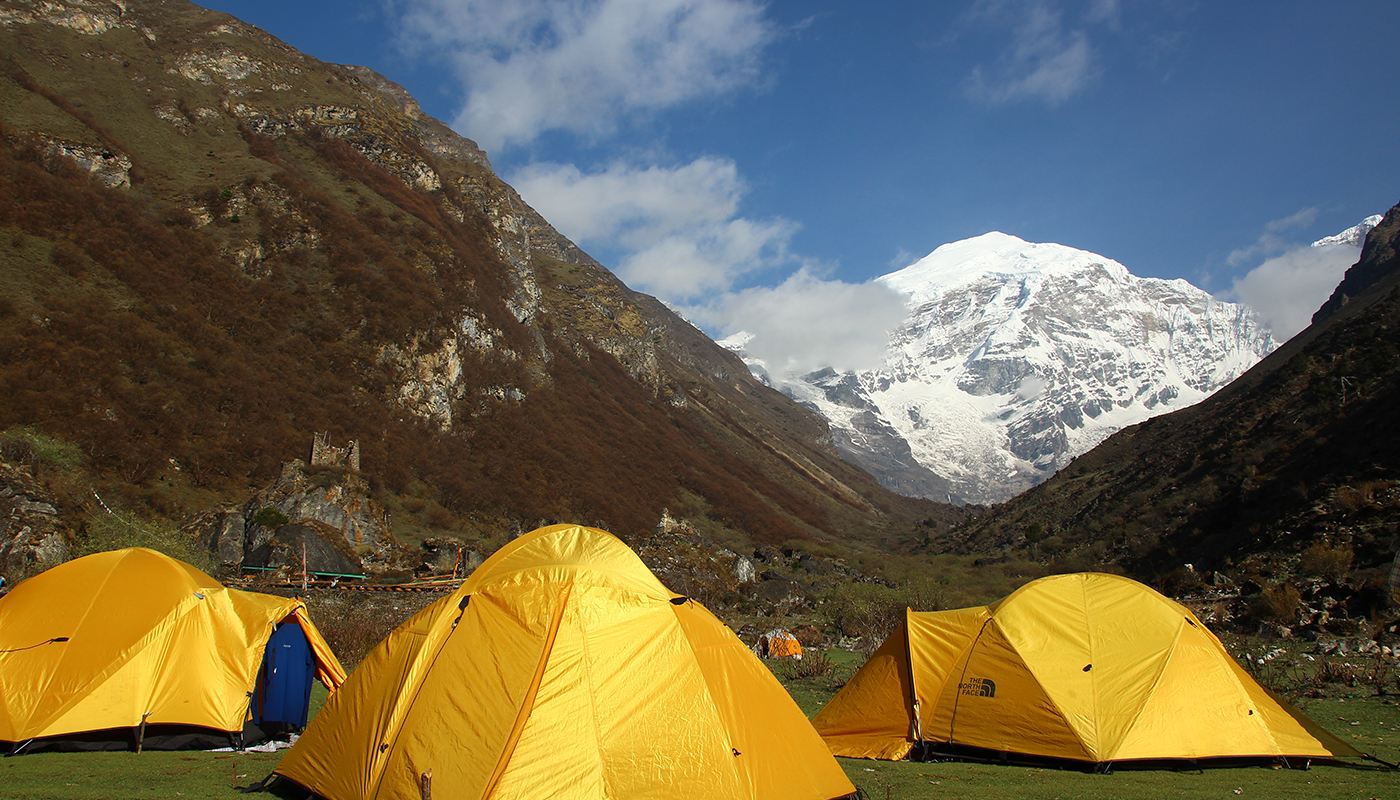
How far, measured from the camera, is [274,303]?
1994 inches

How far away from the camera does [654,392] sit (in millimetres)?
103562

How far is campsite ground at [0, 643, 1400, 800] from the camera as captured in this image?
21.4 ft

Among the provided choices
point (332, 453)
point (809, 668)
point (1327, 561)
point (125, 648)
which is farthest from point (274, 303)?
point (1327, 561)

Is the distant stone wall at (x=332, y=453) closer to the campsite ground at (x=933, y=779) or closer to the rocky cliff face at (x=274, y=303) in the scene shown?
the rocky cliff face at (x=274, y=303)

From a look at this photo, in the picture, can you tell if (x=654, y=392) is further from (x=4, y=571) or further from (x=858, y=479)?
(x=4, y=571)

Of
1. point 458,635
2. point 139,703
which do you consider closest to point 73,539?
point 139,703

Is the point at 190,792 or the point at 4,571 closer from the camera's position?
the point at 190,792

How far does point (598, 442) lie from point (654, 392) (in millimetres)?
31687

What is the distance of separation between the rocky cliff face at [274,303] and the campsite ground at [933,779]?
1185 inches

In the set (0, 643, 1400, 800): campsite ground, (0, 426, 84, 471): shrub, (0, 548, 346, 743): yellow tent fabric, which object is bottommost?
(0, 643, 1400, 800): campsite ground

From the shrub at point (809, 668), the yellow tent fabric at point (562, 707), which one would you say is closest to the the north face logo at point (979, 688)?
the yellow tent fabric at point (562, 707)

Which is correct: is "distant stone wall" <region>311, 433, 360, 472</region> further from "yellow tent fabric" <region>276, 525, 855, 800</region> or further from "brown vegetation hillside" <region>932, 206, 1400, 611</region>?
"brown vegetation hillside" <region>932, 206, 1400, 611</region>

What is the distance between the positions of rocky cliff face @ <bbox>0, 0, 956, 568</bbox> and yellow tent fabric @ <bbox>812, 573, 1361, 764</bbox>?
3485 centimetres

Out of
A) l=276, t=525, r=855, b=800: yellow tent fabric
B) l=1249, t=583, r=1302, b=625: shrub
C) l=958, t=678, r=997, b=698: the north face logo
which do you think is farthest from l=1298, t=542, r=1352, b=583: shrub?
l=276, t=525, r=855, b=800: yellow tent fabric
